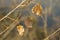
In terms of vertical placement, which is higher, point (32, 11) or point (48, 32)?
point (32, 11)

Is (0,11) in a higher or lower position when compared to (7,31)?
higher

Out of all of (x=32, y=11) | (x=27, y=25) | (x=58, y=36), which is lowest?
(x=58, y=36)

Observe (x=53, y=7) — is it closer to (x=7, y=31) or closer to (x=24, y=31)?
(x=24, y=31)

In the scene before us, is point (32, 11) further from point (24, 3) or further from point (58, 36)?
point (58, 36)

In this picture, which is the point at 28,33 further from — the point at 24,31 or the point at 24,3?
the point at 24,3

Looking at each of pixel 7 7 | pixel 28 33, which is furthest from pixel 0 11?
pixel 28 33

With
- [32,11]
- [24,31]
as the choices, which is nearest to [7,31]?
[24,31]

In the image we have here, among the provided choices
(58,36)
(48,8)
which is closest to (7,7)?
(48,8)
